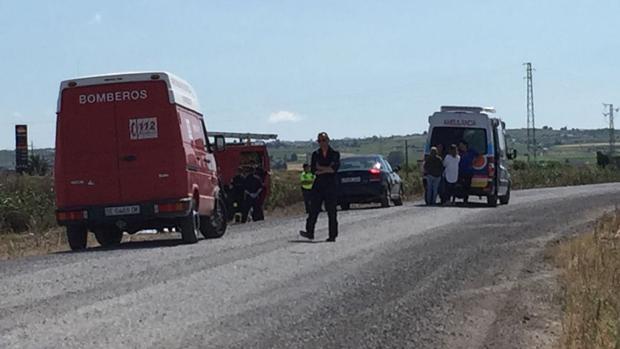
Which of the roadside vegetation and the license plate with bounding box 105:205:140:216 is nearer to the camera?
the license plate with bounding box 105:205:140:216

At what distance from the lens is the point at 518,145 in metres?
133

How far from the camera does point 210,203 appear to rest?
20.8 metres

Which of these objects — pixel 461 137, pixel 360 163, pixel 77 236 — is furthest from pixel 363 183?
pixel 77 236

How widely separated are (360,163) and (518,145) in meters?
104

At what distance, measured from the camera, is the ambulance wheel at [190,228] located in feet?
62.1

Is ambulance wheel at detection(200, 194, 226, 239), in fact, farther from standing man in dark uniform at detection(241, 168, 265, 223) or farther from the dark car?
the dark car

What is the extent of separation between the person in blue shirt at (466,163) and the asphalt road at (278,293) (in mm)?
10244

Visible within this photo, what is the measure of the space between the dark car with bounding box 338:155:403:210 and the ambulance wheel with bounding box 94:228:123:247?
9.87 m

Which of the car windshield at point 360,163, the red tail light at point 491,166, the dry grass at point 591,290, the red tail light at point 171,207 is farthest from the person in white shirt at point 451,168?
the red tail light at point 171,207

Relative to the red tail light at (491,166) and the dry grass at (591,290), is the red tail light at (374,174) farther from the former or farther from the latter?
the dry grass at (591,290)

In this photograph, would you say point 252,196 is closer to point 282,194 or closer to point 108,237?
point 108,237

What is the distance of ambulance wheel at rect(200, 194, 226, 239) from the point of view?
20.7m

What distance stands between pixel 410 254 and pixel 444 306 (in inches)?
181

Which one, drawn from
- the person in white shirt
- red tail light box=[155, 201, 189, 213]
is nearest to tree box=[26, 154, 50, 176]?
the person in white shirt
